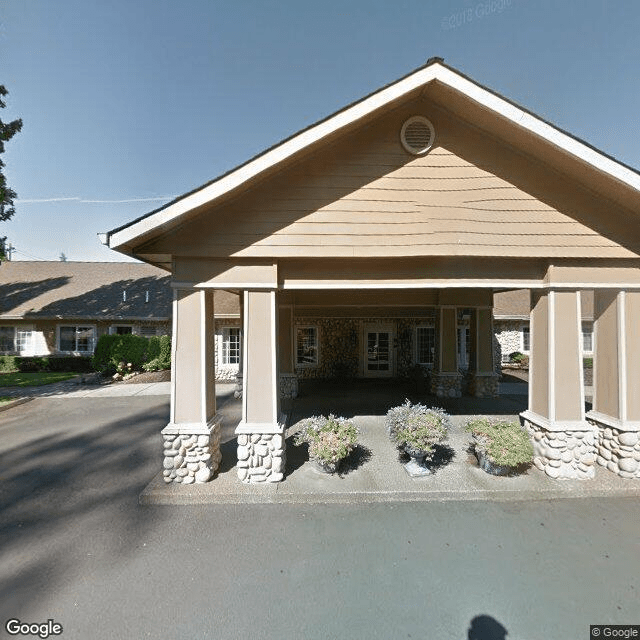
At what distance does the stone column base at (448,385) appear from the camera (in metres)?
10.7

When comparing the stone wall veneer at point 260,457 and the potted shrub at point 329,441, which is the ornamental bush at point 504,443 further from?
the stone wall veneer at point 260,457

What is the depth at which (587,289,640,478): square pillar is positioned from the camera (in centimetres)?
520

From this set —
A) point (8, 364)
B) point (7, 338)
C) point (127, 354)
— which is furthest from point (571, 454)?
point (7, 338)

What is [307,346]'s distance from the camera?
14.7 meters

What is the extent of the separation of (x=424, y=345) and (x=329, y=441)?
1087cm

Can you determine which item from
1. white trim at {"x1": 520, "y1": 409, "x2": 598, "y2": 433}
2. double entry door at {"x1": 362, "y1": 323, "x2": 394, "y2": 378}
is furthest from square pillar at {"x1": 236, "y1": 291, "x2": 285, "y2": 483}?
double entry door at {"x1": 362, "y1": 323, "x2": 394, "y2": 378}

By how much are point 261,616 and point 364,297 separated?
9.39 m

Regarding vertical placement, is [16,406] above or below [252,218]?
below

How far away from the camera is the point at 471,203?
5.17m

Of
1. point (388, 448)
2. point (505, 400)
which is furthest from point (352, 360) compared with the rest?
point (388, 448)

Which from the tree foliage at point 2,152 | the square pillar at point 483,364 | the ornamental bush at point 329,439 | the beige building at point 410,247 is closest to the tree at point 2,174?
the tree foliage at point 2,152

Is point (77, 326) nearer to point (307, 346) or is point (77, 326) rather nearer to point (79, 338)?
point (79, 338)

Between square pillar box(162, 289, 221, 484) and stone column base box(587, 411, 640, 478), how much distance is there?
6.73m

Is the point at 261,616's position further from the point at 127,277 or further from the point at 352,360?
the point at 127,277
